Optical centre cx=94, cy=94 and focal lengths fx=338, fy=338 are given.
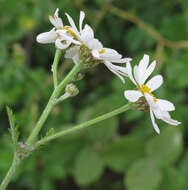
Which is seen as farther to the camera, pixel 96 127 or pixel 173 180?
pixel 96 127

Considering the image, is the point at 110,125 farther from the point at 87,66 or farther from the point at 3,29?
the point at 87,66

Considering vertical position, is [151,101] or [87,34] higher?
[87,34]

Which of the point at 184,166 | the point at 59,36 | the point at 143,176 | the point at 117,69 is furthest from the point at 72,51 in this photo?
the point at 184,166

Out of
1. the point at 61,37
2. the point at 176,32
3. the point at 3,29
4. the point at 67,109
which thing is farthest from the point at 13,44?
the point at 61,37

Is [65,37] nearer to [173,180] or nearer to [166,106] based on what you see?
[166,106]

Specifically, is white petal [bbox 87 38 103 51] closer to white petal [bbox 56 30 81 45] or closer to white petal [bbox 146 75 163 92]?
white petal [bbox 56 30 81 45]

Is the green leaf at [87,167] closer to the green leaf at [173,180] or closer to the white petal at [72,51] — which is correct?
the green leaf at [173,180]
